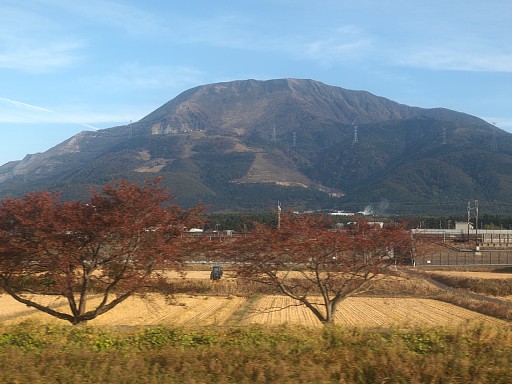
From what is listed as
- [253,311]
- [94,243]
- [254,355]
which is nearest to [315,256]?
[94,243]

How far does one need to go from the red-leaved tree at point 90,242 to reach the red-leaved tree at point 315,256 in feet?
8.07

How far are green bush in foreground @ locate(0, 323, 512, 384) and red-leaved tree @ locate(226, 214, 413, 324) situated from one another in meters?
5.06

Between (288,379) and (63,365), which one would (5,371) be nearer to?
(63,365)

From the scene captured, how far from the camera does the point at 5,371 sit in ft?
21.0

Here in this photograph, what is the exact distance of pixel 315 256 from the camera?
13.8m

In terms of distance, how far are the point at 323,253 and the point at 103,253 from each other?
5.36 metres

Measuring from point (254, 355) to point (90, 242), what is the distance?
19.3 ft

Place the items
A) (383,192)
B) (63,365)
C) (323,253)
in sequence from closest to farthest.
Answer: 1. (63,365)
2. (323,253)
3. (383,192)

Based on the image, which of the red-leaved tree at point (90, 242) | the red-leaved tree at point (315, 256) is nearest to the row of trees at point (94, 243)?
the red-leaved tree at point (90, 242)

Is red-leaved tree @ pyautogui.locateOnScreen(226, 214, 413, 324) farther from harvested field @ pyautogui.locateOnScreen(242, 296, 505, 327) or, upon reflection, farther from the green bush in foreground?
harvested field @ pyautogui.locateOnScreen(242, 296, 505, 327)

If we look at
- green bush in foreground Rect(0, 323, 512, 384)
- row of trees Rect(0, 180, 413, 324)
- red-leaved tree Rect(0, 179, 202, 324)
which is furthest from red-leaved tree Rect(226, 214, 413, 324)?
green bush in foreground Rect(0, 323, 512, 384)

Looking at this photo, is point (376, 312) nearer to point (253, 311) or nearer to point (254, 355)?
point (253, 311)

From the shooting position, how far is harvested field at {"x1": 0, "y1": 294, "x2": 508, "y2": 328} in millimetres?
24594

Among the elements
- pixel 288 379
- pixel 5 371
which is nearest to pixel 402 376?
pixel 288 379
